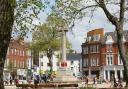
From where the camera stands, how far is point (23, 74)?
12862cm

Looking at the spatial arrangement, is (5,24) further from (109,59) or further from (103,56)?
(103,56)

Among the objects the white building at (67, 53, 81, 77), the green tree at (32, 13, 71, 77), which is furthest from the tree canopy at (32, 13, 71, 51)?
the white building at (67, 53, 81, 77)

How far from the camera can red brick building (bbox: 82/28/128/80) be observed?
119000 mm

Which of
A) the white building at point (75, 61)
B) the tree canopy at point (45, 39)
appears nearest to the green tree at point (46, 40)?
the tree canopy at point (45, 39)

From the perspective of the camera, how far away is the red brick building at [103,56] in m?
119

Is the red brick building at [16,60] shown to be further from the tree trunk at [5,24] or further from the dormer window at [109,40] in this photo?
the tree trunk at [5,24]

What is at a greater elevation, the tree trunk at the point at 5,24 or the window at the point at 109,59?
the window at the point at 109,59

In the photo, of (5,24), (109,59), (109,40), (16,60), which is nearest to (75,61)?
(16,60)

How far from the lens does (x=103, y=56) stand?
395 feet

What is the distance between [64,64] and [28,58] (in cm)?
9270

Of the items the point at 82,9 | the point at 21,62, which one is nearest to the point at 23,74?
the point at 21,62

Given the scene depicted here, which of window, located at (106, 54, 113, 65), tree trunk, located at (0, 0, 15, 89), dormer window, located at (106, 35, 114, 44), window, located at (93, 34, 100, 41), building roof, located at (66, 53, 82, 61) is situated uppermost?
window, located at (93, 34, 100, 41)

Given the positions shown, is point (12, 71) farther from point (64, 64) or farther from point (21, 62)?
point (64, 64)

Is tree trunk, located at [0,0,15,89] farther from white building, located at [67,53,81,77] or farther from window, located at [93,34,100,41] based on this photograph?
white building, located at [67,53,81,77]
